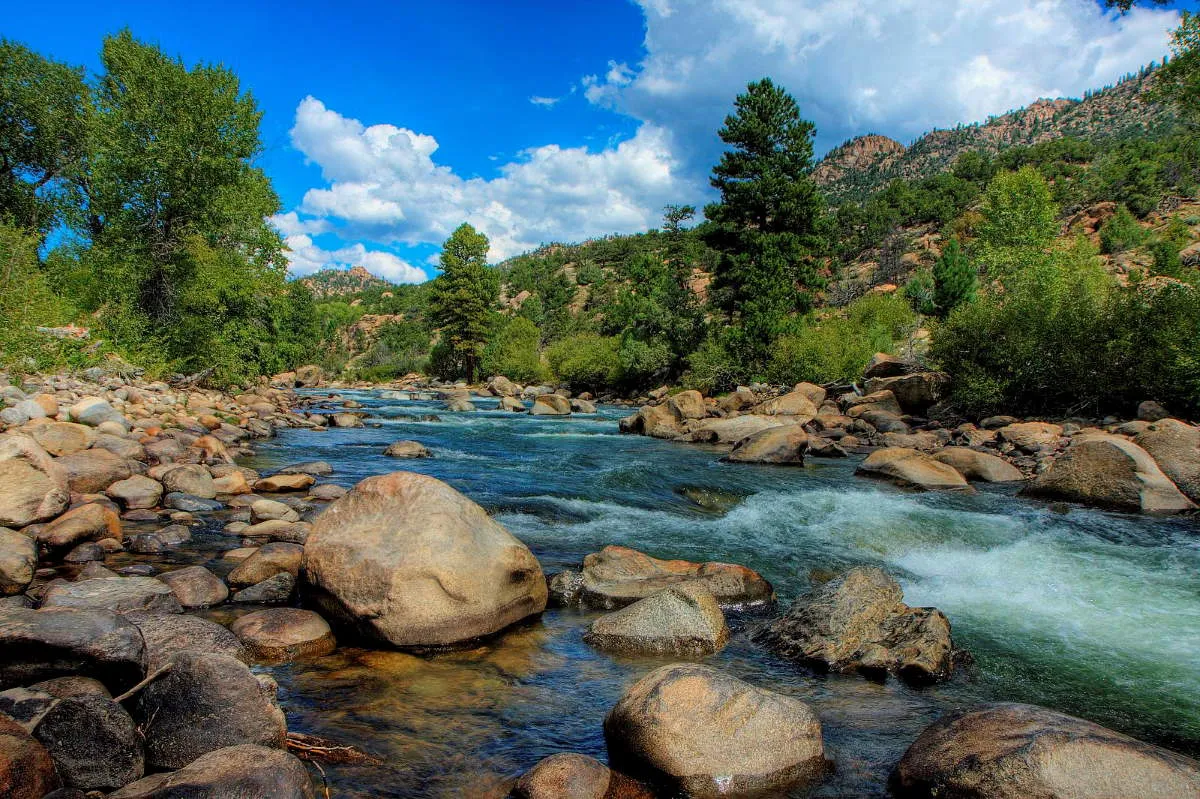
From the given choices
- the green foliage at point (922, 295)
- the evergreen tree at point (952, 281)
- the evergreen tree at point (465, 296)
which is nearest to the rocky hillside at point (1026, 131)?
the green foliage at point (922, 295)

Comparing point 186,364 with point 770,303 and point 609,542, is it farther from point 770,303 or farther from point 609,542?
point 770,303

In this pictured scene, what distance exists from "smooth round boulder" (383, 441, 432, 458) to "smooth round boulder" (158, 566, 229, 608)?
1025 centimetres

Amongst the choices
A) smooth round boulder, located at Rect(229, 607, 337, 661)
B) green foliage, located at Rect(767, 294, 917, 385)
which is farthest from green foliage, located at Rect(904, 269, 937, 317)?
smooth round boulder, located at Rect(229, 607, 337, 661)

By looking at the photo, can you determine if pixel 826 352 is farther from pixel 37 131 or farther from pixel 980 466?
pixel 37 131

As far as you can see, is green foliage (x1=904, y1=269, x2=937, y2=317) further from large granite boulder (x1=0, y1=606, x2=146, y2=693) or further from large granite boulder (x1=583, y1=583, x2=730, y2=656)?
large granite boulder (x1=0, y1=606, x2=146, y2=693)

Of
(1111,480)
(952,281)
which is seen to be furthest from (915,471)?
(952,281)

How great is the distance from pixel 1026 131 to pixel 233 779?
6823 inches

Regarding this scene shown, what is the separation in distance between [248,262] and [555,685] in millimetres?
27632

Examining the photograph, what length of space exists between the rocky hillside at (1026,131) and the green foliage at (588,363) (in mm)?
83193

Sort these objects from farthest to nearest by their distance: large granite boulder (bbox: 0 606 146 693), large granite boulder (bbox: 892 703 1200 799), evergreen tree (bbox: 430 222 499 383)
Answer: evergreen tree (bbox: 430 222 499 383)
large granite boulder (bbox: 0 606 146 693)
large granite boulder (bbox: 892 703 1200 799)

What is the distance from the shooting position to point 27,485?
765 cm

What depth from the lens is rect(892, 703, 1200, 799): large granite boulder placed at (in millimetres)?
3471

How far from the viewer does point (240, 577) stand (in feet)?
23.1

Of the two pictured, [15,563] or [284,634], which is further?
[15,563]
